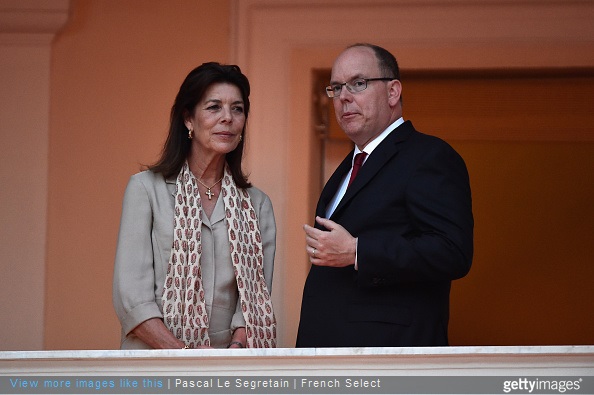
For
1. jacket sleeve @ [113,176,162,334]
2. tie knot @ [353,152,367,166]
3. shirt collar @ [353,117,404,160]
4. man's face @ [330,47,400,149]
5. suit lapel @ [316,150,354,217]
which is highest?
man's face @ [330,47,400,149]

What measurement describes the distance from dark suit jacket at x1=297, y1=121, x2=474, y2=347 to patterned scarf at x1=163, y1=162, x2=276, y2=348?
0.34 m

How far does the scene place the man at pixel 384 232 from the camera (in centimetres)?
361

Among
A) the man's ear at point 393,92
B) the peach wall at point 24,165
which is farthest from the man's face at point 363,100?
the peach wall at point 24,165

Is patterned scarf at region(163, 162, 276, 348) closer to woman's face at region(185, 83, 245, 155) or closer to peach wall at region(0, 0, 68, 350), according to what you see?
woman's face at region(185, 83, 245, 155)

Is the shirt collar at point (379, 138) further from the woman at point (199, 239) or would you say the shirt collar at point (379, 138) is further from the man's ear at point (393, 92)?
the woman at point (199, 239)

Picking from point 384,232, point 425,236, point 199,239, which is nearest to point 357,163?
point 384,232

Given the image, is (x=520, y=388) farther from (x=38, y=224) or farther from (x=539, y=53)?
(x=38, y=224)

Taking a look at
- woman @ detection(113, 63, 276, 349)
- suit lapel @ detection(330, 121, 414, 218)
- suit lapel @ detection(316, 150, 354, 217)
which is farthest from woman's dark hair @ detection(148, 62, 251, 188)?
suit lapel @ detection(330, 121, 414, 218)

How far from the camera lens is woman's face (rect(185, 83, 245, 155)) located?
435 centimetres

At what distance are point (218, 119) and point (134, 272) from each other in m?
0.62

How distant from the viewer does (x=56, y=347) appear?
584 cm

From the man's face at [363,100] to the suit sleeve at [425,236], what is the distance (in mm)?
309

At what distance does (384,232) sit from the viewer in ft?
12.3

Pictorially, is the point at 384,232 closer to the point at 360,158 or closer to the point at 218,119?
the point at 360,158
